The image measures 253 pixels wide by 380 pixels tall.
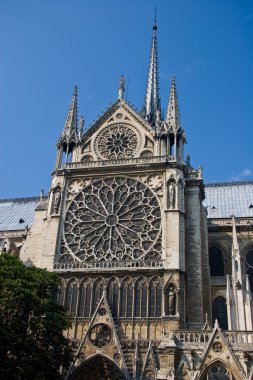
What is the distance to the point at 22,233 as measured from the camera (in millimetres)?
38438

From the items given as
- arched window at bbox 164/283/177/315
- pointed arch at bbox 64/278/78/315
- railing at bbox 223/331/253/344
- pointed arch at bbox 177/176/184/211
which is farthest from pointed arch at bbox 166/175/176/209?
railing at bbox 223/331/253/344

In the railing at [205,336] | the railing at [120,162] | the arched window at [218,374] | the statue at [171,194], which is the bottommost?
the arched window at [218,374]

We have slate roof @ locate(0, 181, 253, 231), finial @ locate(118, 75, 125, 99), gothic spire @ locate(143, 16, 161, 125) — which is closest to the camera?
finial @ locate(118, 75, 125, 99)

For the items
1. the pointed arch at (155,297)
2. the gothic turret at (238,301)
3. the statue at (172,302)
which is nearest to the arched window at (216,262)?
the gothic turret at (238,301)

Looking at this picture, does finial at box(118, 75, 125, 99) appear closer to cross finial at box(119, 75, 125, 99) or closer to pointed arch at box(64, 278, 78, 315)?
cross finial at box(119, 75, 125, 99)

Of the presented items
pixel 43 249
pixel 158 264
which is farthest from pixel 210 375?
pixel 43 249

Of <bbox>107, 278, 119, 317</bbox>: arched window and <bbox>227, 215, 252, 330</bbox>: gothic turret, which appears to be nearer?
<bbox>227, 215, 252, 330</bbox>: gothic turret

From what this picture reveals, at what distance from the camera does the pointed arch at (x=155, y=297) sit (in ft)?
85.3

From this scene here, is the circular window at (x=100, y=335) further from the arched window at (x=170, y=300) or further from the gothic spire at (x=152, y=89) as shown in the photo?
the gothic spire at (x=152, y=89)

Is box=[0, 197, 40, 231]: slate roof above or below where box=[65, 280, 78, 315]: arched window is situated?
above

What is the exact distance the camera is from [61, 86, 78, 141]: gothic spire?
112ft

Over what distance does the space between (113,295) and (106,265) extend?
1.83 meters

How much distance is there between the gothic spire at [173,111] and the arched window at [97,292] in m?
11.6

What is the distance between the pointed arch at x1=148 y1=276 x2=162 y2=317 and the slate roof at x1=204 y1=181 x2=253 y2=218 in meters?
13.0
